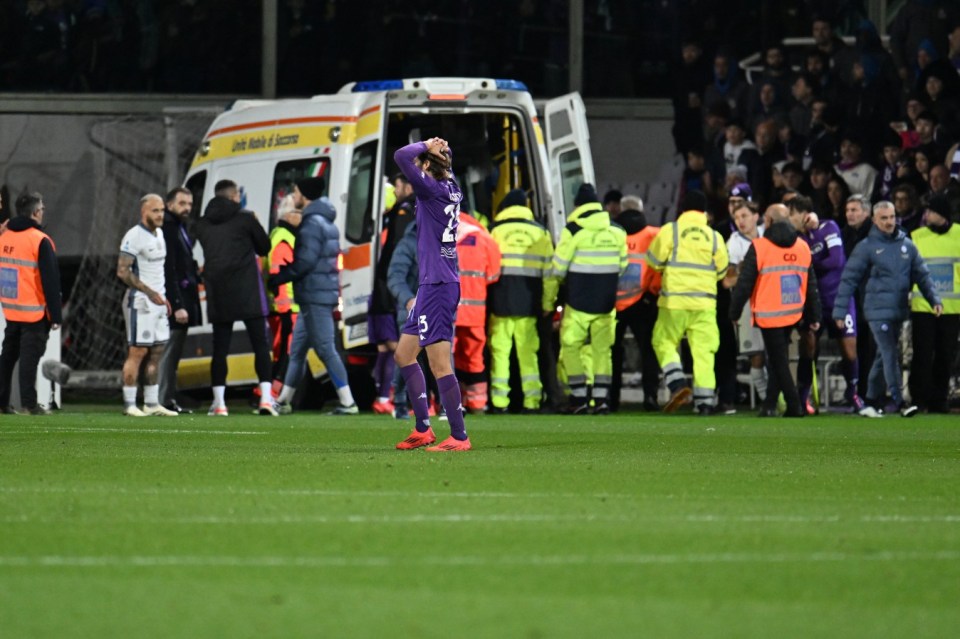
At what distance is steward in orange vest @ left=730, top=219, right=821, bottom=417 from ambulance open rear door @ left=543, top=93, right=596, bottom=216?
2152mm

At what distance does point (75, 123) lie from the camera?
2608 cm

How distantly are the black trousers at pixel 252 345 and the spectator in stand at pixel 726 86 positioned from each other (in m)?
8.94

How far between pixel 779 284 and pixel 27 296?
6518mm

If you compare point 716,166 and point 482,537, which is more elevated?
point 716,166

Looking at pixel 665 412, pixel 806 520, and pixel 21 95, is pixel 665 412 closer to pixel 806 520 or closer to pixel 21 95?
pixel 806 520

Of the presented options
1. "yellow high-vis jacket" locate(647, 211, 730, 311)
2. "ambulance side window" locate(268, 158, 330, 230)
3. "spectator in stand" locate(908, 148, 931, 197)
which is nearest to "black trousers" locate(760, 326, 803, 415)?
"yellow high-vis jacket" locate(647, 211, 730, 311)

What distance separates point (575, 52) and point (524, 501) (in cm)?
1980

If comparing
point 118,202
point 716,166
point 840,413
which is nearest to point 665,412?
point 840,413

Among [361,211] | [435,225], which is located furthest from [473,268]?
[435,225]

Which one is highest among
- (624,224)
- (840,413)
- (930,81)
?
(930,81)

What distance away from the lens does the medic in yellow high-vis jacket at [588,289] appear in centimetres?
1720

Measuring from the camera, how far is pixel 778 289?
16766 millimetres

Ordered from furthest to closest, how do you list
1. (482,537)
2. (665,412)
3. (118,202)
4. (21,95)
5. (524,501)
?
(21,95)
(118,202)
(665,412)
(524,501)
(482,537)

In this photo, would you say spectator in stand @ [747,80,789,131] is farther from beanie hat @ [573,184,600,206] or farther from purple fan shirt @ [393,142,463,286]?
purple fan shirt @ [393,142,463,286]
